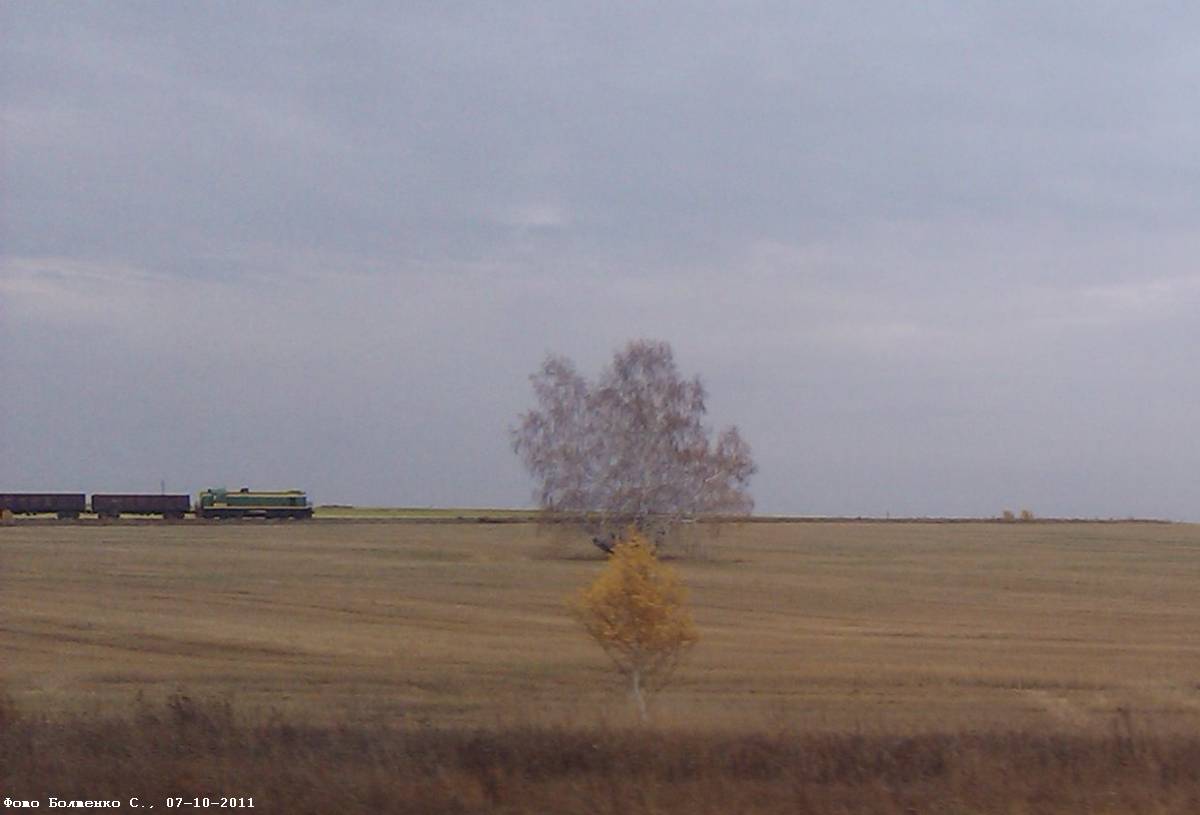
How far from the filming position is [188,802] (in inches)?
351

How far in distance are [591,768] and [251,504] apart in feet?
328

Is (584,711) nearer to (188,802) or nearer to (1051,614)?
(188,802)

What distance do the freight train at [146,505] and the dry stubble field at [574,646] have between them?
37050mm

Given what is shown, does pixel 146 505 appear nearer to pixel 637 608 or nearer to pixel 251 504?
pixel 251 504

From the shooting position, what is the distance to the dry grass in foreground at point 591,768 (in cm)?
906

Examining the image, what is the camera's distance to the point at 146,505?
10519 centimetres

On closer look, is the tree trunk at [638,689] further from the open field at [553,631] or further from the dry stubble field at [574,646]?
the open field at [553,631]

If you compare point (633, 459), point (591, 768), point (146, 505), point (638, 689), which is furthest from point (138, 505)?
point (591, 768)

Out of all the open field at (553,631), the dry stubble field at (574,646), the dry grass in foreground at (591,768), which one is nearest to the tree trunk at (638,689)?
the dry stubble field at (574,646)

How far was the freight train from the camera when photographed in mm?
103500

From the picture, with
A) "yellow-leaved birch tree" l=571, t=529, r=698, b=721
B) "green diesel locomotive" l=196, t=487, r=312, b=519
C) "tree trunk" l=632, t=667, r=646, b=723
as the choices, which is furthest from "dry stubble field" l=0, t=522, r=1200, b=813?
"green diesel locomotive" l=196, t=487, r=312, b=519

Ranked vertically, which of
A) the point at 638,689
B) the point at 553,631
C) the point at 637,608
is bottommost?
the point at 553,631

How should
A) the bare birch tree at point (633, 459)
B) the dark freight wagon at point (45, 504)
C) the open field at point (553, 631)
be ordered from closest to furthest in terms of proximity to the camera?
the open field at point (553, 631) → the bare birch tree at point (633, 459) → the dark freight wagon at point (45, 504)

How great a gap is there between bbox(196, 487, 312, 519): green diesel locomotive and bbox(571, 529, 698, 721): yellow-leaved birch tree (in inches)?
3591
